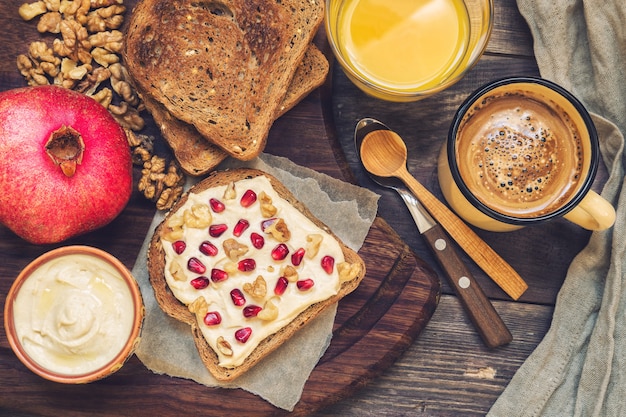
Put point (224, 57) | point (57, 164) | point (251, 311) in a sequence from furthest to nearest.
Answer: point (224, 57) < point (251, 311) < point (57, 164)

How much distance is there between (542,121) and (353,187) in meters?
0.63

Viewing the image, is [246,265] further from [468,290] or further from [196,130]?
[468,290]

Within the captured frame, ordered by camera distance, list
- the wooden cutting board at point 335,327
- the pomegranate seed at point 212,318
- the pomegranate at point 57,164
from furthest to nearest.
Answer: the wooden cutting board at point 335,327 < the pomegranate seed at point 212,318 < the pomegranate at point 57,164

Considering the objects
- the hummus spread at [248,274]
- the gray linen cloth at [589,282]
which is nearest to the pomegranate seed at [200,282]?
the hummus spread at [248,274]

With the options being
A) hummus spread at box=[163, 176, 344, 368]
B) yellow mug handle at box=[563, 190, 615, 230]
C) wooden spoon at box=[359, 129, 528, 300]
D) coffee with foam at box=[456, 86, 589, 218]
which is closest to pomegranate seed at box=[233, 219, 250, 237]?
hummus spread at box=[163, 176, 344, 368]

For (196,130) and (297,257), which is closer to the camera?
(297,257)

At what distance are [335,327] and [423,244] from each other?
403mm

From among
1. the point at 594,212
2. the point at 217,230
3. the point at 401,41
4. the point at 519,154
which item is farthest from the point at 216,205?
the point at 594,212

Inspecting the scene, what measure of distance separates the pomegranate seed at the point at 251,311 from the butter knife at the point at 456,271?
59cm

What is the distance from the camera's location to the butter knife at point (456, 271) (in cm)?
242

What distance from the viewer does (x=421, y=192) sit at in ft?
8.00

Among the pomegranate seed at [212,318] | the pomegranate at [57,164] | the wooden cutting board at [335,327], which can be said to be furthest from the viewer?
the wooden cutting board at [335,327]

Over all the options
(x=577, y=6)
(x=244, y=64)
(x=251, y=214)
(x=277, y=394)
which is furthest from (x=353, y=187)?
(x=577, y=6)

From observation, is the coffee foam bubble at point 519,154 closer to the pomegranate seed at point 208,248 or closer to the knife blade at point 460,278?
the knife blade at point 460,278
